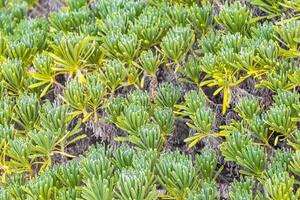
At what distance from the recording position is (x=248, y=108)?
155 centimetres

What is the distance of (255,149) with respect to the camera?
1.40 meters

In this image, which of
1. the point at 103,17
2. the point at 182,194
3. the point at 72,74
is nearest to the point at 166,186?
the point at 182,194

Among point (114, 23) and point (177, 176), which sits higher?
point (114, 23)

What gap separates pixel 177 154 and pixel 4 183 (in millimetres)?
605

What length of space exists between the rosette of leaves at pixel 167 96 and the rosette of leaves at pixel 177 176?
1.10 ft

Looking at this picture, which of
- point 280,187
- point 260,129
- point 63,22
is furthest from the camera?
point 63,22

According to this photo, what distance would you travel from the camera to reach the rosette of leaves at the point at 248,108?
1553 millimetres

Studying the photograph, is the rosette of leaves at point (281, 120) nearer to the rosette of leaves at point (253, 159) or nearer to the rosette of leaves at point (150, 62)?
the rosette of leaves at point (253, 159)

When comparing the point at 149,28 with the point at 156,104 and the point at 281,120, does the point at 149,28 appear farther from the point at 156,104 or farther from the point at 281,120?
the point at 281,120

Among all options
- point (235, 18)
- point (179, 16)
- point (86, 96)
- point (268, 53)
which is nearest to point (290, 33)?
point (268, 53)

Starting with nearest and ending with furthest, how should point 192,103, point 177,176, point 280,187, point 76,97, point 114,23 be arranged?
point 280,187
point 177,176
point 192,103
point 76,97
point 114,23

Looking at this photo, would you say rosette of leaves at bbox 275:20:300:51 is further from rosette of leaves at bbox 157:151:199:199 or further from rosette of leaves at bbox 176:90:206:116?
rosette of leaves at bbox 157:151:199:199

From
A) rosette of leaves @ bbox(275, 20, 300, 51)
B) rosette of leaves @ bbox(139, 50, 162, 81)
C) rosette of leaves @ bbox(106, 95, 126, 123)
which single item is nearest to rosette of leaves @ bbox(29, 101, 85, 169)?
rosette of leaves @ bbox(106, 95, 126, 123)

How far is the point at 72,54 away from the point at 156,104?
39 cm
